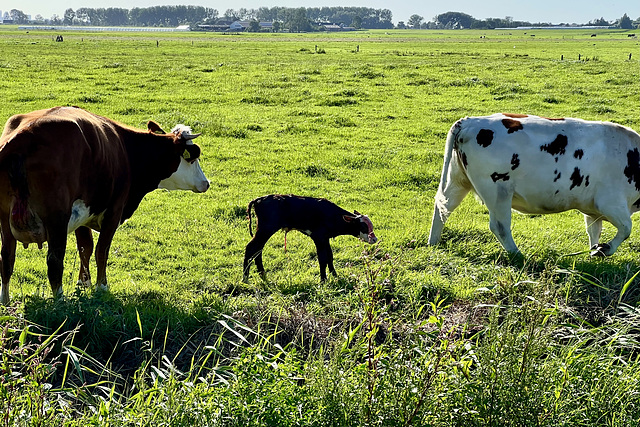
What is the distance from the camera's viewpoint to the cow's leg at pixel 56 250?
581cm

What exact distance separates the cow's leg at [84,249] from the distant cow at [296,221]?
5.60 feet

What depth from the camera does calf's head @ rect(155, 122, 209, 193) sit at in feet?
25.6

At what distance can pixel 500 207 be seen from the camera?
788 centimetres

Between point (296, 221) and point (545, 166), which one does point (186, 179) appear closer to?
point (296, 221)

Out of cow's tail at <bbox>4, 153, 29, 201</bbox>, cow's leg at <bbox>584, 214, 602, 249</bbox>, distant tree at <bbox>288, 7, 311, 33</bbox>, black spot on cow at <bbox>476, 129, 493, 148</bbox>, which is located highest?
distant tree at <bbox>288, 7, 311, 33</bbox>

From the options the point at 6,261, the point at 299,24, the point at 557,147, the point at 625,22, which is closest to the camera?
the point at 6,261

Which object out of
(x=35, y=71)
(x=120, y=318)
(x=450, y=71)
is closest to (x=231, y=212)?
(x=120, y=318)

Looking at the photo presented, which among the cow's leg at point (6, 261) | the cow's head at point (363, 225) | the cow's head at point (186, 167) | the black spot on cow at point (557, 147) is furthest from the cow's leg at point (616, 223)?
the cow's leg at point (6, 261)

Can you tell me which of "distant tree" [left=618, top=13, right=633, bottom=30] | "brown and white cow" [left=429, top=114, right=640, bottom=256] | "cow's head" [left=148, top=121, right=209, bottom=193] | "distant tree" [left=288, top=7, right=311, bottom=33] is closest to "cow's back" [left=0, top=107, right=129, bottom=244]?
"cow's head" [left=148, top=121, right=209, bottom=193]

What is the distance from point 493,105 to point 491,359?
18.2m

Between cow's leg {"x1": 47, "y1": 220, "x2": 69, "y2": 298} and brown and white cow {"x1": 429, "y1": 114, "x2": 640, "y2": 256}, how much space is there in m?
4.62

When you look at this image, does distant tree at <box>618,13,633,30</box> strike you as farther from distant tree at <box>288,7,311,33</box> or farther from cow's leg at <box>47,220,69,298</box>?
cow's leg at <box>47,220,69,298</box>

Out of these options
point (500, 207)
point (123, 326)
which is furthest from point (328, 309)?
point (500, 207)

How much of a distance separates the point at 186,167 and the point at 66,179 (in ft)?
7.53
